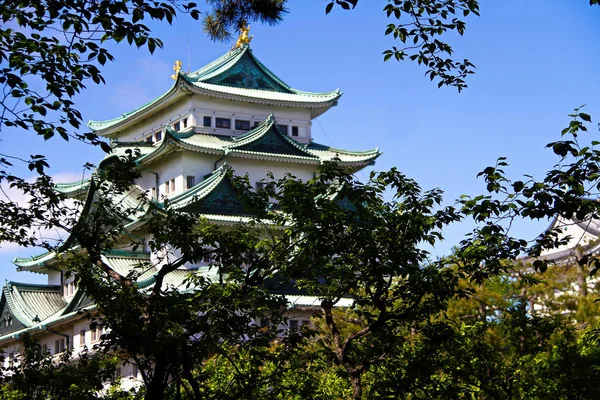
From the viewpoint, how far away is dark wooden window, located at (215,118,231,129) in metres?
48.7

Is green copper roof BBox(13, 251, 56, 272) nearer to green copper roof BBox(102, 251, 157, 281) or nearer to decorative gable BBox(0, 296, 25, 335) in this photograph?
decorative gable BBox(0, 296, 25, 335)

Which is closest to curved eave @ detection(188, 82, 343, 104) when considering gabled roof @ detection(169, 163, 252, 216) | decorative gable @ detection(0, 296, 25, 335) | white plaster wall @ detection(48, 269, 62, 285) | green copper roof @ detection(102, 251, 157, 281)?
gabled roof @ detection(169, 163, 252, 216)

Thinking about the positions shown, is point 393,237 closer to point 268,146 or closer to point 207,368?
point 207,368

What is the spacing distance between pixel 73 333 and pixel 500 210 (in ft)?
121

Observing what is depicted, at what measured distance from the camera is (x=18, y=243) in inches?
482

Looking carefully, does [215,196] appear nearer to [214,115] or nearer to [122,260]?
[122,260]

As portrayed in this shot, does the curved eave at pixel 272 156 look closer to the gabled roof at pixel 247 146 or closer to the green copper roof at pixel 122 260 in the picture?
the gabled roof at pixel 247 146

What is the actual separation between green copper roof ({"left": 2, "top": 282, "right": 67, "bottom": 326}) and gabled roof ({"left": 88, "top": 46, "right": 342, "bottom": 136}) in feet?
33.6

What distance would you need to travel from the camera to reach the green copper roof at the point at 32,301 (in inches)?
1804

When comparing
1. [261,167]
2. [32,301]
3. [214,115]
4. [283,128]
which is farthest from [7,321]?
[283,128]

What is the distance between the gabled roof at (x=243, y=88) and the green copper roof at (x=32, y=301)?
403 inches

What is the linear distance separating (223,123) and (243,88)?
7.04 ft

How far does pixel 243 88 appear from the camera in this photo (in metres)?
49.4

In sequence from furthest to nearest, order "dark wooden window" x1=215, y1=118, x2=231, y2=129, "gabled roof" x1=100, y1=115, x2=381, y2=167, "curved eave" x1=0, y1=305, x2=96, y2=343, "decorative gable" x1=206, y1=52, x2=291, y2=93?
1. "decorative gable" x1=206, y1=52, x2=291, y2=93
2. "dark wooden window" x1=215, y1=118, x2=231, y2=129
3. "gabled roof" x1=100, y1=115, x2=381, y2=167
4. "curved eave" x1=0, y1=305, x2=96, y2=343
